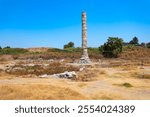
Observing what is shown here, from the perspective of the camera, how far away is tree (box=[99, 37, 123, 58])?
63.7 m

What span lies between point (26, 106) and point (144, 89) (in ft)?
38.1

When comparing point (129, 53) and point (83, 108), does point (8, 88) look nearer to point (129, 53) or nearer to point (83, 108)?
point (83, 108)

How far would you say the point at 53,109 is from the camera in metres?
13.3

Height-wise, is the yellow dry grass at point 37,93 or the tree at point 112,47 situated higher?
the tree at point 112,47

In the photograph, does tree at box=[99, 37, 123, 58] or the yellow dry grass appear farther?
tree at box=[99, 37, 123, 58]

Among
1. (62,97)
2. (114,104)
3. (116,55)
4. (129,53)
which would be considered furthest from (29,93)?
(129,53)

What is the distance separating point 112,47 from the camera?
6369cm

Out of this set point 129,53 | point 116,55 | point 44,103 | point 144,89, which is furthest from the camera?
point 129,53

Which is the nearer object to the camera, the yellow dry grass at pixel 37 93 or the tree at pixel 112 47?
the yellow dry grass at pixel 37 93

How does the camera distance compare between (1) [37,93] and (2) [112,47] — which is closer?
(1) [37,93]

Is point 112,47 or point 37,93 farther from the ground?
point 112,47

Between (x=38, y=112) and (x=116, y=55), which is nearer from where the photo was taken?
(x=38, y=112)

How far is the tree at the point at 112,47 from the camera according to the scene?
63719 millimetres

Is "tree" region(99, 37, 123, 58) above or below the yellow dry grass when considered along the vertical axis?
above
